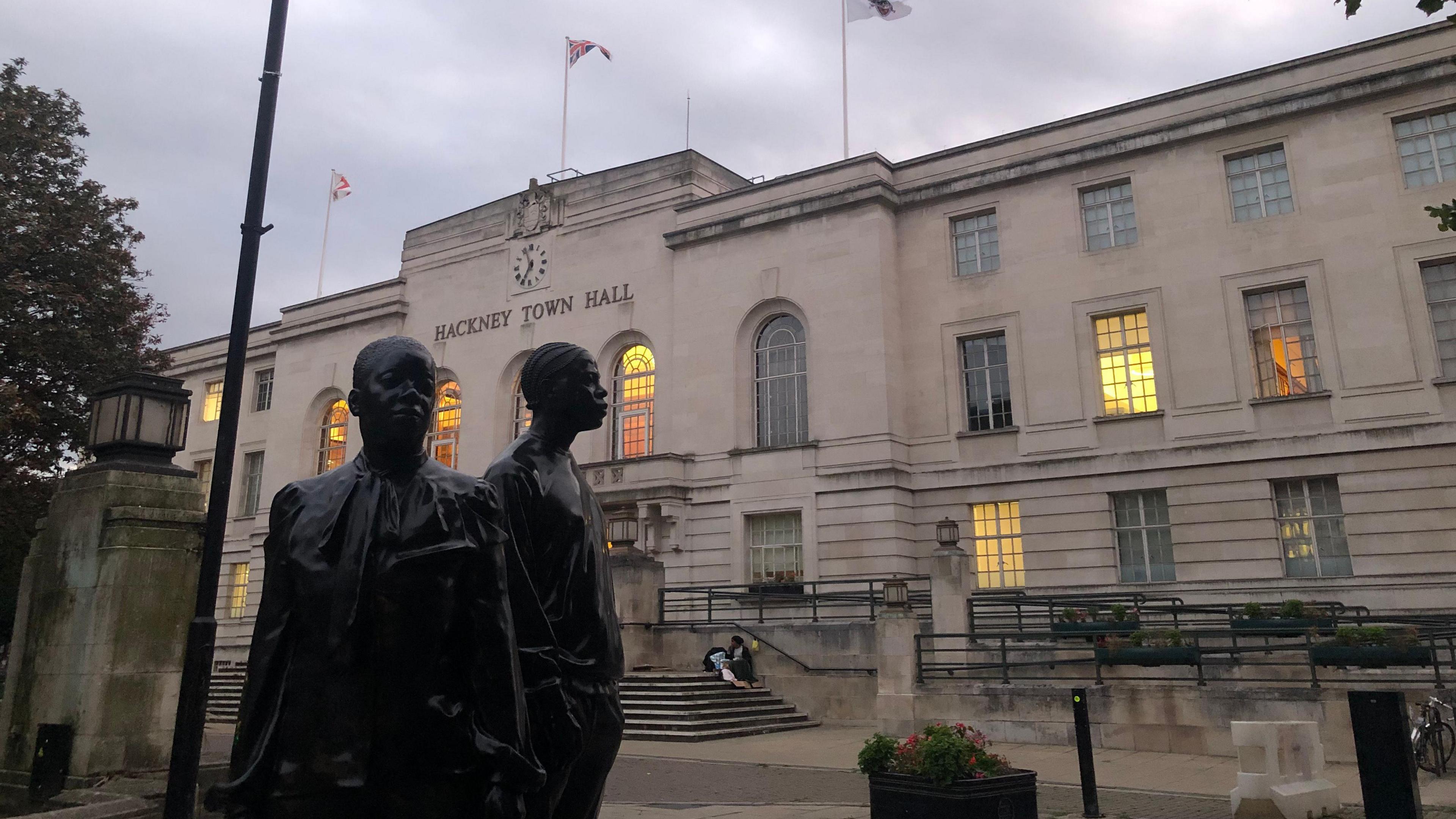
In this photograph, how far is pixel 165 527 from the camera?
29.3 ft

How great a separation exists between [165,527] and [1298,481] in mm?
23472

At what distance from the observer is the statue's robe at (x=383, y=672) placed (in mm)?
2748

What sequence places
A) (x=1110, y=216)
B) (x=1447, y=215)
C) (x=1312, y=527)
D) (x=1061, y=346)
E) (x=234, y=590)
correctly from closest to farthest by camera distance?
(x=1447, y=215) → (x=1312, y=527) → (x=1061, y=346) → (x=1110, y=216) → (x=234, y=590)

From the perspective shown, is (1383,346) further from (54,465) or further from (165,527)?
(54,465)

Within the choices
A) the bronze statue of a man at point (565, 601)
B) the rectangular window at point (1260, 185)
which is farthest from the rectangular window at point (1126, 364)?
the bronze statue of a man at point (565, 601)

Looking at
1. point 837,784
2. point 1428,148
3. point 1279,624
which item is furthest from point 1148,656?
point 1428,148

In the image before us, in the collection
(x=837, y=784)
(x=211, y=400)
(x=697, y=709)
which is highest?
(x=211, y=400)

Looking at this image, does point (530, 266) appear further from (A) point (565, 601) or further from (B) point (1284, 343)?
(A) point (565, 601)

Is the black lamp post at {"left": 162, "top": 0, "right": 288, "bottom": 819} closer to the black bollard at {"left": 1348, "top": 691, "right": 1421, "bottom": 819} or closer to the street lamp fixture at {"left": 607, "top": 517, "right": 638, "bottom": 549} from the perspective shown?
the black bollard at {"left": 1348, "top": 691, "right": 1421, "bottom": 819}

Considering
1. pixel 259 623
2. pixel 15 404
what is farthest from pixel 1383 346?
pixel 15 404

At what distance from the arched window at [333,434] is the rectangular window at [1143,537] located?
3030 cm

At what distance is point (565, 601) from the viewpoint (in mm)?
4055

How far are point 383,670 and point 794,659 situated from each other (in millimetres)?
19232

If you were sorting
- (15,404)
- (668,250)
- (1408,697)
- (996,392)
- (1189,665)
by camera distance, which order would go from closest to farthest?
(1408,697)
(1189,665)
(15,404)
(996,392)
(668,250)
